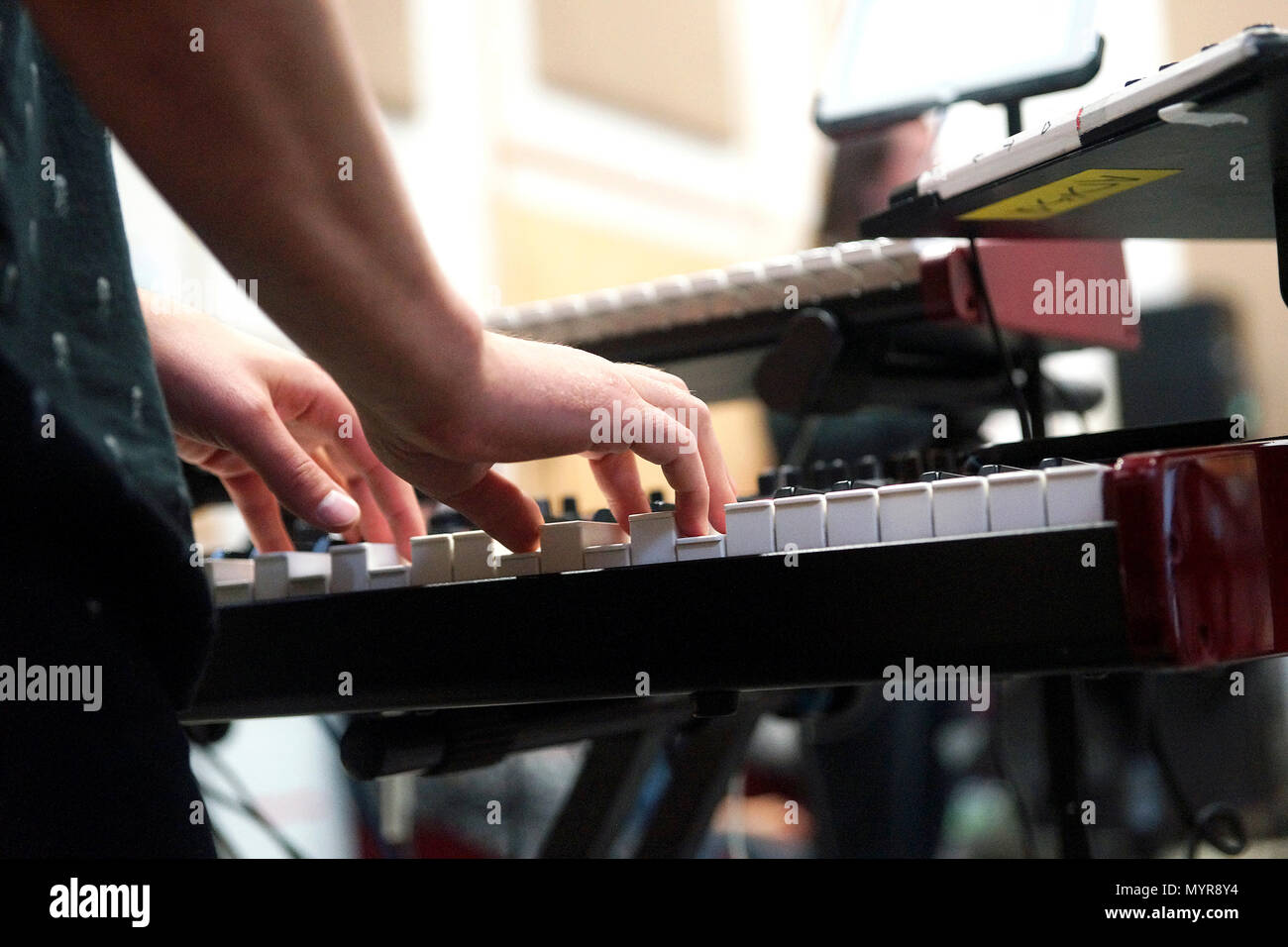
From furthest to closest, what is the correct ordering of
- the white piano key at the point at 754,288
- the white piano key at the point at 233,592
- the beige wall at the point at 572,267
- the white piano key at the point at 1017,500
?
the beige wall at the point at 572,267
the white piano key at the point at 754,288
the white piano key at the point at 233,592
the white piano key at the point at 1017,500

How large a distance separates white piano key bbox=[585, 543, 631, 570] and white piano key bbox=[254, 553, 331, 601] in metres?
0.16

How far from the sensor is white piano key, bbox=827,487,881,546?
21.5 inches

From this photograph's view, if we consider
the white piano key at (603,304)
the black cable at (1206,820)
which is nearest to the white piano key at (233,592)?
the white piano key at (603,304)

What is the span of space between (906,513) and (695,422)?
0.48ft

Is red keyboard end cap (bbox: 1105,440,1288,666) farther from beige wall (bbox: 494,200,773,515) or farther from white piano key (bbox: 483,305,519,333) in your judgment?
beige wall (bbox: 494,200,773,515)

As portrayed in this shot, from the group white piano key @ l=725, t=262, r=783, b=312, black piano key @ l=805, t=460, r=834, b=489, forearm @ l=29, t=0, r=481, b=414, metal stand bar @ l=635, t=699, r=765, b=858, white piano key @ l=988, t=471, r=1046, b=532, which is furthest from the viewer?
metal stand bar @ l=635, t=699, r=765, b=858

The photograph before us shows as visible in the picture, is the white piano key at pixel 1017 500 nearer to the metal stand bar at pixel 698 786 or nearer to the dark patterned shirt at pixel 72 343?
the dark patterned shirt at pixel 72 343

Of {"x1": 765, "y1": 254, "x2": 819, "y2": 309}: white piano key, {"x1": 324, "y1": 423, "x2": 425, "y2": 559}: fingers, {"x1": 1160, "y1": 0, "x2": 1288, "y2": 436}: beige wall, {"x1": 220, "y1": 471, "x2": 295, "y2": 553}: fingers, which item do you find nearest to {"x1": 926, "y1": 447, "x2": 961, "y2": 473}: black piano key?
{"x1": 765, "y1": 254, "x2": 819, "y2": 309}: white piano key

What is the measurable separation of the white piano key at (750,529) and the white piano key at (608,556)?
0.05 meters

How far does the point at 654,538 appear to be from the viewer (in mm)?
597

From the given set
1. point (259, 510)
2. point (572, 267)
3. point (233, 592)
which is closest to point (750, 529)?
point (233, 592)

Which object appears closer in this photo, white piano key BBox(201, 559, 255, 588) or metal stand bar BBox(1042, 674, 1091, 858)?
white piano key BBox(201, 559, 255, 588)

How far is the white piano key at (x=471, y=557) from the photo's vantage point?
65 centimetres

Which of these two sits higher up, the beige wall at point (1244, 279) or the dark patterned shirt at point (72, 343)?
the beige wall at point (1244, 279)
